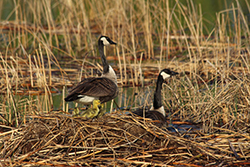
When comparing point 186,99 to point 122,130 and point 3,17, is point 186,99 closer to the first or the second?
point 122,130

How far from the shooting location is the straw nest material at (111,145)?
16.3 ft

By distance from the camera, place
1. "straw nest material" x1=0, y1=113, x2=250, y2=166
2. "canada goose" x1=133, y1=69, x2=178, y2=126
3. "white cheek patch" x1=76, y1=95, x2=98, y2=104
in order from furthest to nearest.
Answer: "white cheek patch" x1=76, y1=95, x2=98, y2=104 < "canada goose" x1=133, y1=69, x2=178, y2=126 < "straw nest material" x1=0, y1=113, x2=250, y2=166

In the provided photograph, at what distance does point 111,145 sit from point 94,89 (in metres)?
1.76

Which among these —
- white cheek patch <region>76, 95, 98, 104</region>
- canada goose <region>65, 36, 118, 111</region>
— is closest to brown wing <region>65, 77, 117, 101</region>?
canada goose <region>65, 36, 118, 111</region>

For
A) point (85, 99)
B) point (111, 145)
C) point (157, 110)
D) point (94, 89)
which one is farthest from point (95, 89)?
point (111, 145)

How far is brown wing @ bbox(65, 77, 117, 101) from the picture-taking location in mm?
6508

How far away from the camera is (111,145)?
5.21 m

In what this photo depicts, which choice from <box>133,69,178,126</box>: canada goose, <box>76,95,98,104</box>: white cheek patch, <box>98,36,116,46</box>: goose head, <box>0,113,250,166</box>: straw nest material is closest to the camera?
<box>0,113,250,166</box>: straw nest material

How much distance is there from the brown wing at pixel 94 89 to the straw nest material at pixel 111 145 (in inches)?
35.0

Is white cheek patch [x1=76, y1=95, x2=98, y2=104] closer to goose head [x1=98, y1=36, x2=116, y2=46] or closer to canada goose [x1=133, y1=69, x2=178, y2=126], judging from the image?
canada goose [x1=133, y1=69, x2=178, y2=126]

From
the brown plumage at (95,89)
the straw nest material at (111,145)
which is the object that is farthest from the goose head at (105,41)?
the straw nest material at (111,145)

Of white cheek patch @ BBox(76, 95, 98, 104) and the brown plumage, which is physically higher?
the brown plumage

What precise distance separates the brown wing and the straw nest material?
89 centimetres

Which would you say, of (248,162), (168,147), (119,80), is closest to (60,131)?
(168,147)
